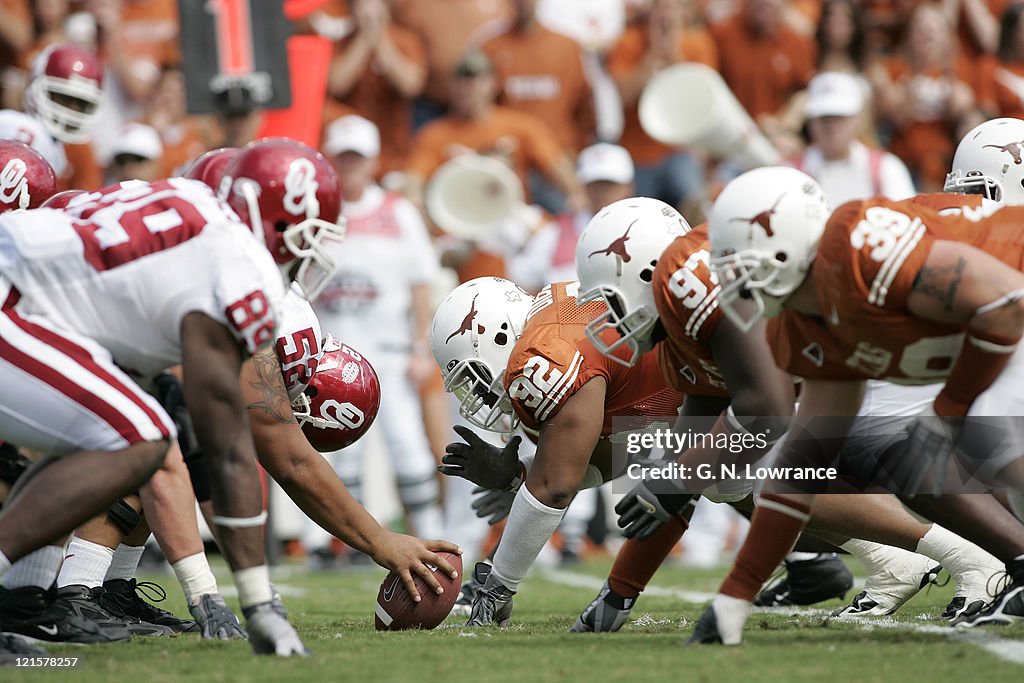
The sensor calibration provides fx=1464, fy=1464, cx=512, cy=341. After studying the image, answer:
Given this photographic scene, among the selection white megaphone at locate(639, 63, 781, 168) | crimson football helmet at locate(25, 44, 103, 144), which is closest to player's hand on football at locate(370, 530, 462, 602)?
crimson football helmet at locate(25, 44, 103, 144)

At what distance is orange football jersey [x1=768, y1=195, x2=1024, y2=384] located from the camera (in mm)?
4160

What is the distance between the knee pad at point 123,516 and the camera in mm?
5352

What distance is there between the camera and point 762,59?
36.3ft

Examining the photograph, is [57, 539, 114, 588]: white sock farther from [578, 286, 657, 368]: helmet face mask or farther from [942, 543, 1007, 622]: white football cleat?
[942, 543, 1007, 622]: white football cleat

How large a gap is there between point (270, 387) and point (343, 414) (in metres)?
0.47

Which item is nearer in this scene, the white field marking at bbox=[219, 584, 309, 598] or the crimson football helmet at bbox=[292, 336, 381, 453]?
the crimson football helmet at bbox=[292, 336, 381, 453]

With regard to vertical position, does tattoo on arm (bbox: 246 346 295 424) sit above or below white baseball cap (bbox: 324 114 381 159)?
above

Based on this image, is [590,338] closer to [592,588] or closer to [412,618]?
[412,618]

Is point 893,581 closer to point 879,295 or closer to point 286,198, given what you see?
point 879,295

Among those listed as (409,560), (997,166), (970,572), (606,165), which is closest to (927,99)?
(606,165)

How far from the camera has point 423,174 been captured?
10.6 m

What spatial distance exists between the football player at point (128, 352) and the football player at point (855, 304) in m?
1.37

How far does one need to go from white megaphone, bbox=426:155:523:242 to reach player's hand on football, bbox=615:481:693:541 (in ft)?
17.0

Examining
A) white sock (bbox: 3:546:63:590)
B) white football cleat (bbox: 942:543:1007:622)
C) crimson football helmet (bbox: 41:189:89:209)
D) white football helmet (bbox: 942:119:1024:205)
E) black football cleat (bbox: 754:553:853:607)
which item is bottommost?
black football cleat (bbox: 754:553:853:607)
